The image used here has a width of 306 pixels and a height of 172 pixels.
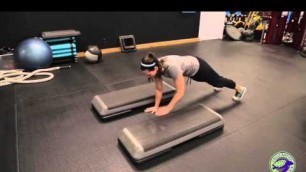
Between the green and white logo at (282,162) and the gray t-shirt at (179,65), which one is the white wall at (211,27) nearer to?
the gray t-shirt at (179,65)

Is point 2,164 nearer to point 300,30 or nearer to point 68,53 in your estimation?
point 68,53

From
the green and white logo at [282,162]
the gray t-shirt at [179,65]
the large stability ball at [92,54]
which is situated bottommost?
the green and white logo at [282,162]

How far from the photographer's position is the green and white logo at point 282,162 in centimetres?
178

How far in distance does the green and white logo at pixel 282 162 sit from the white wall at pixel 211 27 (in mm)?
4299

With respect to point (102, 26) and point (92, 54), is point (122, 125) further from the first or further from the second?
point (102, 26)

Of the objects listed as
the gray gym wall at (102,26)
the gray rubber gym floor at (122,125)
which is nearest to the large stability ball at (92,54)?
the gray rubber gym floor at (122,125)

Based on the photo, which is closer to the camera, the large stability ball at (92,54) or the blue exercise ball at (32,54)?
the blue exercise ball at (32,54)

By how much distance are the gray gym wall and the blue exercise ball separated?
43cm

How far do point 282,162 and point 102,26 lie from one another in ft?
12.4

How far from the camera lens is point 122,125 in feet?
7.92

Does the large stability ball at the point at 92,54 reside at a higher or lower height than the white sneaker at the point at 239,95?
higher

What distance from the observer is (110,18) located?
4.63 meters

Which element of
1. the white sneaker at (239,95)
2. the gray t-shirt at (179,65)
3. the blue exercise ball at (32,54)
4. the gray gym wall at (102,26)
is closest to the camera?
the gray t-shirt at (179,65)
